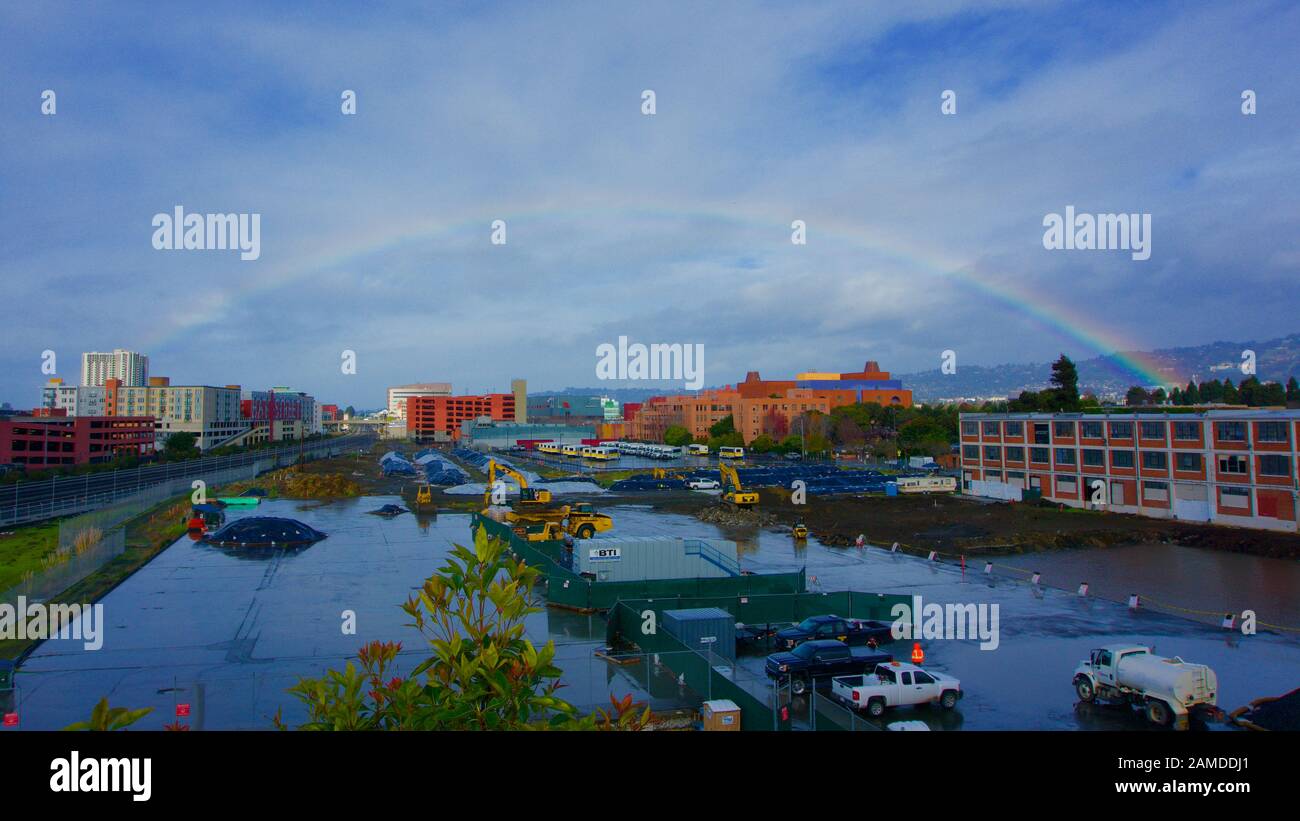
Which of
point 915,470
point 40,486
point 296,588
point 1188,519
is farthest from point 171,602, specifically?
point 915,470

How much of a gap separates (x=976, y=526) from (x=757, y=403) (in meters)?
68.6

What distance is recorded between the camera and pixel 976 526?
37188 mm

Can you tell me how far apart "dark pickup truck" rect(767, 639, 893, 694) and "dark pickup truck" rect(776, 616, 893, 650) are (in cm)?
152

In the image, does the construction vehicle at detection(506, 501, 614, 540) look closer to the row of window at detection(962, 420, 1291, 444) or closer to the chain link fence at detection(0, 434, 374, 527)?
the chain link fence at detection(0, 434, 374, 527)

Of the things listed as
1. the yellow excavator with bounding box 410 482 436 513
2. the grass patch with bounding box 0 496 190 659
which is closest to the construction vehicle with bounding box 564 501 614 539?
the yellow excavator with bounding box 410 482 436 513

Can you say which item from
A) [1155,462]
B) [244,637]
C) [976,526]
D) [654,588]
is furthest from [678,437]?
[244,637]

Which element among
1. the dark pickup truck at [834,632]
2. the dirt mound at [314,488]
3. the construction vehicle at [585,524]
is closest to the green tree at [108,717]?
the dark pickup truck at [834,632]

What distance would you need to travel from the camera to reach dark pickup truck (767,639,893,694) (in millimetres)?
15102

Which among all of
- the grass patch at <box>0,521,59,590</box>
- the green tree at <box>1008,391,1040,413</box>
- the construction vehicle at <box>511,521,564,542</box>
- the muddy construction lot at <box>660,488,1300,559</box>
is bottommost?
the muddy construction lot at <box>660,488,1300,559</box>

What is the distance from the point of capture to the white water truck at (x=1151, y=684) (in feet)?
41.8

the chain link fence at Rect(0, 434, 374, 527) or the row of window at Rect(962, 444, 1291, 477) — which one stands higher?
the row of window at Rect(962, 444, 1291, 477)

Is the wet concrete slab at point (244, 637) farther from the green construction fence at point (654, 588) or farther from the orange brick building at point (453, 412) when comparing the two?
the orange brick building at point (453, 412)

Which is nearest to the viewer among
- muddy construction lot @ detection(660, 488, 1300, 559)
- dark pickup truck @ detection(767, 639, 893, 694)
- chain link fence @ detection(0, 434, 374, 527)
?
dark pickup truck @ detection(767, 639, 893, 694)
